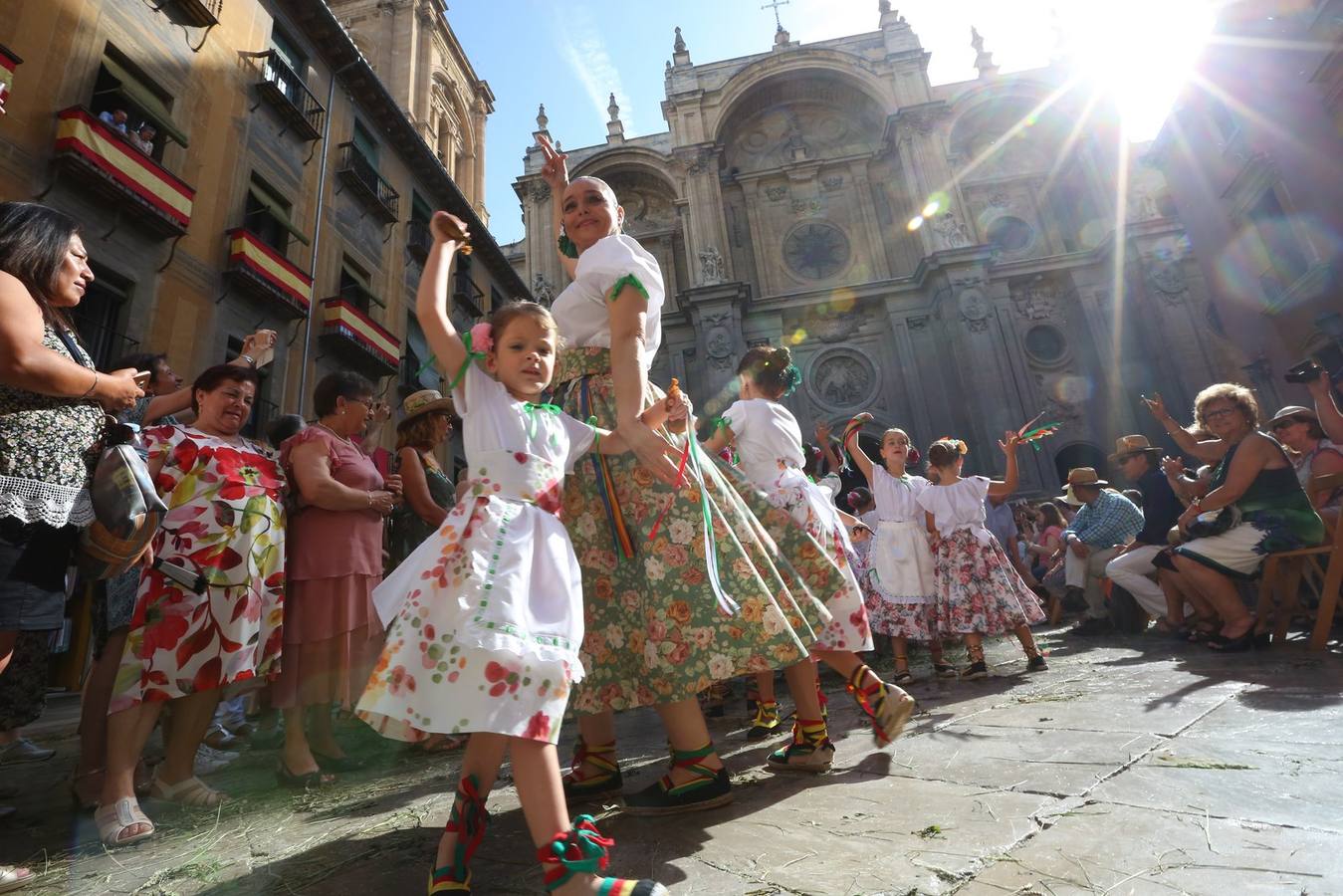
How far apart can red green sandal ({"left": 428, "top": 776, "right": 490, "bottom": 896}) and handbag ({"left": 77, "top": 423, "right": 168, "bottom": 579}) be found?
1.43 m

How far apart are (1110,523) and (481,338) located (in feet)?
23.1

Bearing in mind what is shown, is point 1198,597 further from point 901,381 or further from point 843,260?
point 843,260

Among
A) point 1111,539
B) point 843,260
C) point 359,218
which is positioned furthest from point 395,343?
point 843,260

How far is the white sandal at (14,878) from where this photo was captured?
68.1 inches

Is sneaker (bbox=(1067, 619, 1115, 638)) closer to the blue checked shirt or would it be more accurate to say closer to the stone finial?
the blue checked shirt

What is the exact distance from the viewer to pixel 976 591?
14.9 feet

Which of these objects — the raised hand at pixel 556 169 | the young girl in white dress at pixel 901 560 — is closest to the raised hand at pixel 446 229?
the raised hand at pixel 556 169

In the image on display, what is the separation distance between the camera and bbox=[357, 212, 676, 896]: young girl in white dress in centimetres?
131

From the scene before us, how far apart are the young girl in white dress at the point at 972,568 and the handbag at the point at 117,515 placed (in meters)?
4.48

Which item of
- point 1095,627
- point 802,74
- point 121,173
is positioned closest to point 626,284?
point 1095,627

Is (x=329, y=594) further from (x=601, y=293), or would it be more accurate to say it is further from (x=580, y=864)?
(x=580, y=864)

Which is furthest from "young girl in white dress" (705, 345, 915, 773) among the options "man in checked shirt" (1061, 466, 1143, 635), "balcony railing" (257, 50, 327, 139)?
"balcony railing" (257, 50, 327, 139)

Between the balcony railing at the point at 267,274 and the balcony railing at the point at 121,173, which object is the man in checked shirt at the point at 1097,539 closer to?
the balcony railing at the point at 267,274

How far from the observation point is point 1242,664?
145 inches
